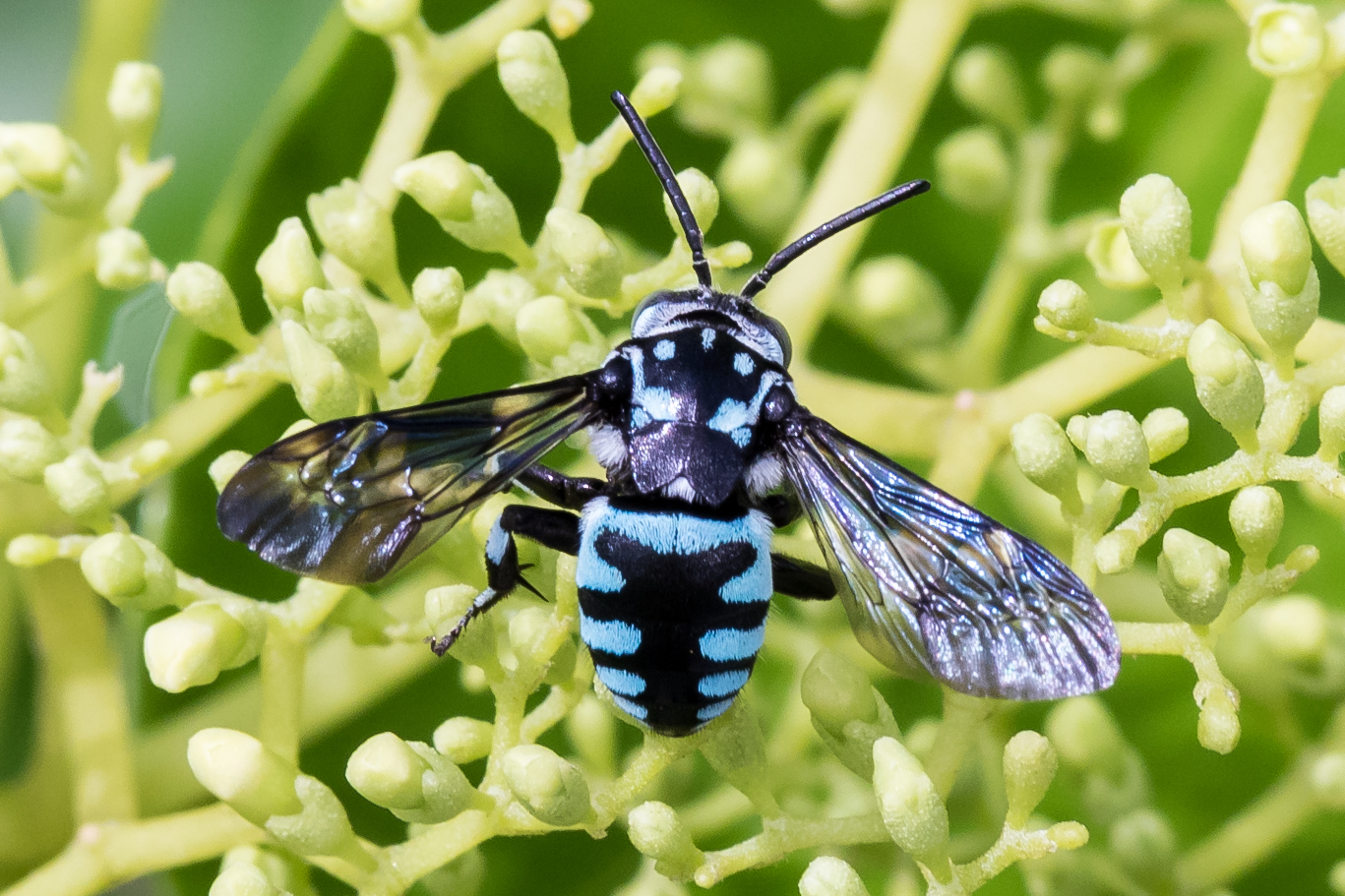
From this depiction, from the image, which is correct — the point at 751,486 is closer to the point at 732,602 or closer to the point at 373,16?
the point at 732,602

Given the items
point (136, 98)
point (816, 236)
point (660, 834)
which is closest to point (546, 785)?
Result: point (660, 834)

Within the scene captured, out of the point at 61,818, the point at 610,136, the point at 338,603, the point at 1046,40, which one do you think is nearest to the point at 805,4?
the point at 1046,40

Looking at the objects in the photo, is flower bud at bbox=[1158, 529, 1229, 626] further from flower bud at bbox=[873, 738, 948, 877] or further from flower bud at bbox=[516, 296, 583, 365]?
flower bud at bbox=[516, 296, 583, 365]

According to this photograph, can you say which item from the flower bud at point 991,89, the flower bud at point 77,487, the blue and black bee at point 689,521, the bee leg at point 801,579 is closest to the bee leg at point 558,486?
the blue and black bee at point 689,521

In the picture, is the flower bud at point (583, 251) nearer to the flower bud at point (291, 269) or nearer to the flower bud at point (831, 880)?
the flower bud at point (291, 269)

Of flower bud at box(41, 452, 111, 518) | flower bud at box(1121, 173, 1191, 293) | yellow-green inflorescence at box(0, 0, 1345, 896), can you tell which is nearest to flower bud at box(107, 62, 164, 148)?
yellow-green inflorescence at box(0, 0, 1345, 896)
